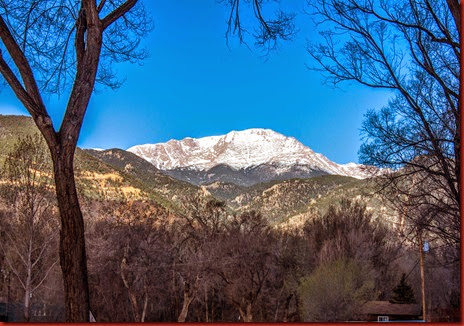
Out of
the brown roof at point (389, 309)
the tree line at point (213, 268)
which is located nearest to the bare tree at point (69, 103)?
the tree line at point (213, 268)

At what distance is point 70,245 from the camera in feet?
9.59

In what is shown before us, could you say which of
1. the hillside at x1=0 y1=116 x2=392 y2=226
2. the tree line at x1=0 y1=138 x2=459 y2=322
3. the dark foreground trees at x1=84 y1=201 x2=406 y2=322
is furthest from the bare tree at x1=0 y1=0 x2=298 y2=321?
the hillside at x1=0 y1=116 x2=392 y2=226

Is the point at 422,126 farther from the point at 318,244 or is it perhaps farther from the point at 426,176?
the point at 318,244

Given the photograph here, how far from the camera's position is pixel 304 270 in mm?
20516

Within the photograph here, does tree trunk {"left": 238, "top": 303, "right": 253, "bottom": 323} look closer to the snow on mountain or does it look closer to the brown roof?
the brown roof

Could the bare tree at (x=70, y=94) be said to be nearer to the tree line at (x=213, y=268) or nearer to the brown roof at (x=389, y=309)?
the tree line at (x=213, y=268)

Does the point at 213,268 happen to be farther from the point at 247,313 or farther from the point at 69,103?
the point at 69,103

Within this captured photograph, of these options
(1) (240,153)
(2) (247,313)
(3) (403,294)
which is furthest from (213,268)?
(1) (240,153)

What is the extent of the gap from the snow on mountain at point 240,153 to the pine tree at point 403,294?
13.7ft

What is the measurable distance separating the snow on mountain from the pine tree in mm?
4178

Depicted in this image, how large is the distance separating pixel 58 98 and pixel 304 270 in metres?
17.5

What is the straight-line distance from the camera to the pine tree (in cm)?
1819

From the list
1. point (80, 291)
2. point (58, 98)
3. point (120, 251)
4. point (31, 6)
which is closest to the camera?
point (80, 291)

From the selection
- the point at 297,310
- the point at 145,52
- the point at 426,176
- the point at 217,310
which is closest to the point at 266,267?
the point at 297,310
